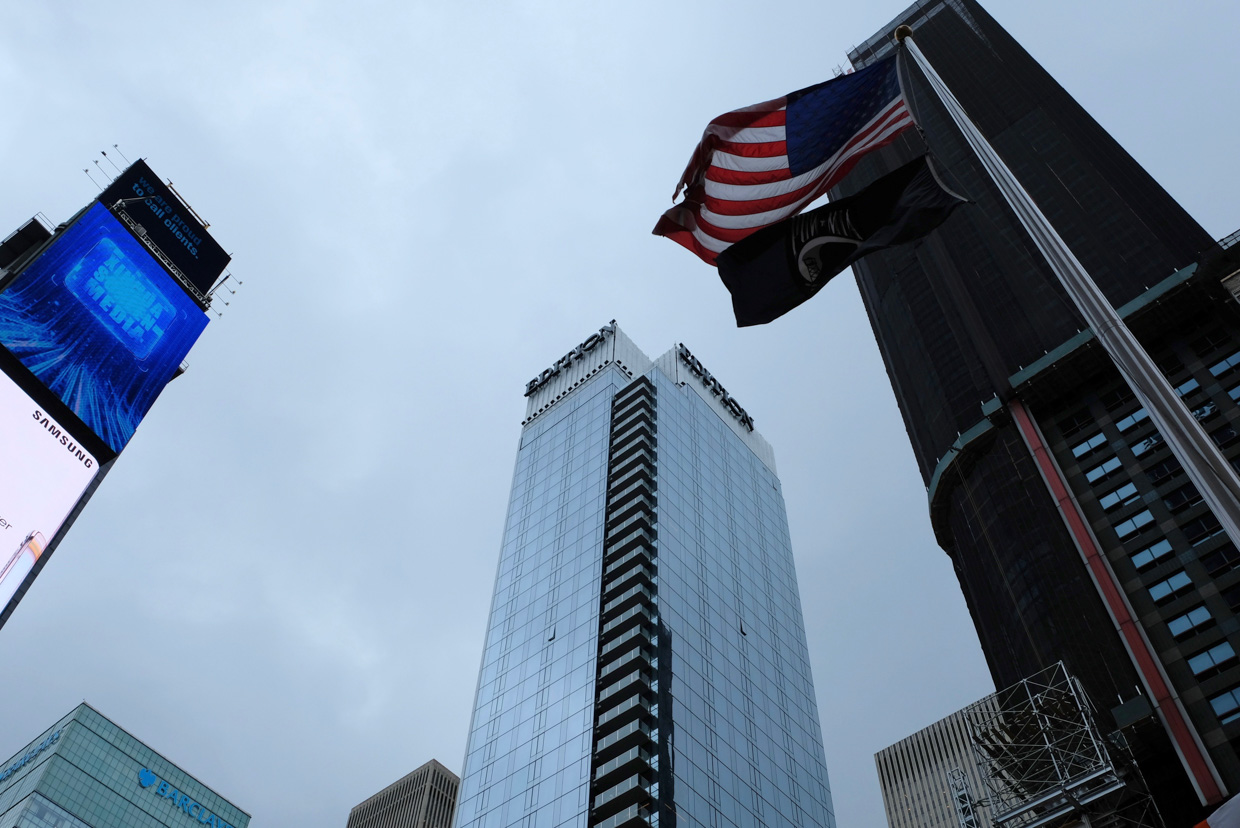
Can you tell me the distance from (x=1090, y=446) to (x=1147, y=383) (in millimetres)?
69980

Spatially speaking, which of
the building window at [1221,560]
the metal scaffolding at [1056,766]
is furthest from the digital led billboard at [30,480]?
the building window at [1221,560]

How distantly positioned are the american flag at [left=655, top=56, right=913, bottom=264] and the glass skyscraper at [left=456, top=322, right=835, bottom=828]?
A: 56924 mm

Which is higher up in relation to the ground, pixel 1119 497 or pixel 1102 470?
pixel 1102 470

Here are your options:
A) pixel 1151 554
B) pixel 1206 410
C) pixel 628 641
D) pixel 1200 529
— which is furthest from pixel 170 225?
pixel 1206 410

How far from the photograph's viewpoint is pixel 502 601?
107688mm

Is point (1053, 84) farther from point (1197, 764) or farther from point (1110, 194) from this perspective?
point (1197, 764)

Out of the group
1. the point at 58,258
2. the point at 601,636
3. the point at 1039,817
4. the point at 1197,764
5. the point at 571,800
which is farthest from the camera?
the point at 601,636

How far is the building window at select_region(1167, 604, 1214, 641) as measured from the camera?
66.1 meters

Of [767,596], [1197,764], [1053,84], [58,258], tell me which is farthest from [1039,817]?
[1053,84]

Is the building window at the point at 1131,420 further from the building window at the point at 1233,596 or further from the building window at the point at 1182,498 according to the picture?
the building window at the point at 1233,596

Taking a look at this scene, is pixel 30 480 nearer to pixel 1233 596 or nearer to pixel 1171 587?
pixel 1171 587

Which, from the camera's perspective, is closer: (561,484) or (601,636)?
(601,636)

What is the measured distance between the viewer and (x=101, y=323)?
5694 centimetres

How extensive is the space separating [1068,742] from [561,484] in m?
72.1
